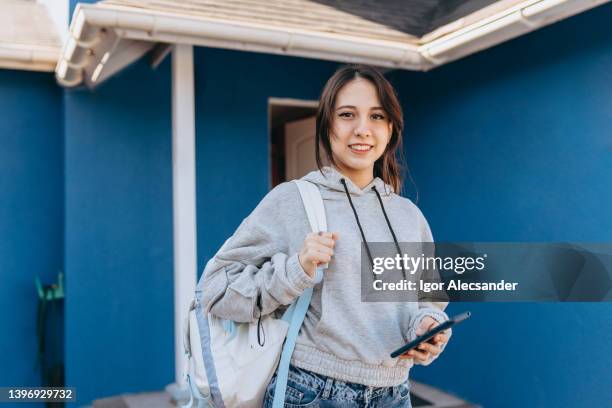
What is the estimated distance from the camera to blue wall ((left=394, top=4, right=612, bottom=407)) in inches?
146

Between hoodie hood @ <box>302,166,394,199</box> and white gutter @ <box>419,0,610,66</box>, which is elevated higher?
white gutter @ <box>419,0,610,66</box>

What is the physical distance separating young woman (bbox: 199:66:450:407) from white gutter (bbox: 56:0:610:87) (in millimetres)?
2243

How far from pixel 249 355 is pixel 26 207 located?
399cm

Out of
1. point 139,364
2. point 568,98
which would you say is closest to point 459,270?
point 568,98

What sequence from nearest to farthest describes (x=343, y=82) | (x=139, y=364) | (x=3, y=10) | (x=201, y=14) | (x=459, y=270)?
(x=343, y=82)
(x=459, y=270)
(x=201, y=14)
(x=139, y=364)
(x=3, y=10)

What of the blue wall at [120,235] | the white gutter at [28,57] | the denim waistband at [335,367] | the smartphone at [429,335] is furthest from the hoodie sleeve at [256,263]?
the white gutter at [28,57]

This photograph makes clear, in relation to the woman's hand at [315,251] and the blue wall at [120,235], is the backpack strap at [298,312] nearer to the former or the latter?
the woman's hand at [315,251]

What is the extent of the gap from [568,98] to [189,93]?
2.61m

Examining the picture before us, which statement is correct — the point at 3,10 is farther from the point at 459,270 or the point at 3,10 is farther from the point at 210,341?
the point at 210,341

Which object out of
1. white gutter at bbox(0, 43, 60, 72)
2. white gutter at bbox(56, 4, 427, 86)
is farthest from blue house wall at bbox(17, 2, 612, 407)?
white gutter at bbox(56, 4, 427, 86)

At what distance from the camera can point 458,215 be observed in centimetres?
480

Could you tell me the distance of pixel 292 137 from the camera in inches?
245

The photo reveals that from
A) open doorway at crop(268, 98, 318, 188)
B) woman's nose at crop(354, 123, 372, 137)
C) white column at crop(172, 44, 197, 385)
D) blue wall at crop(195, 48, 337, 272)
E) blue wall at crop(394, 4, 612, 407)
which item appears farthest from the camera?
open doorway at crop(268, 98, 318, 188)

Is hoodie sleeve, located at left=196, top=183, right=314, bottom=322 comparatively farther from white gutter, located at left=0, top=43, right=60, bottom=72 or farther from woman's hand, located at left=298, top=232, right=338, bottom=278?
white gutter, located at left=0, top=43, right=60, bottom=72
